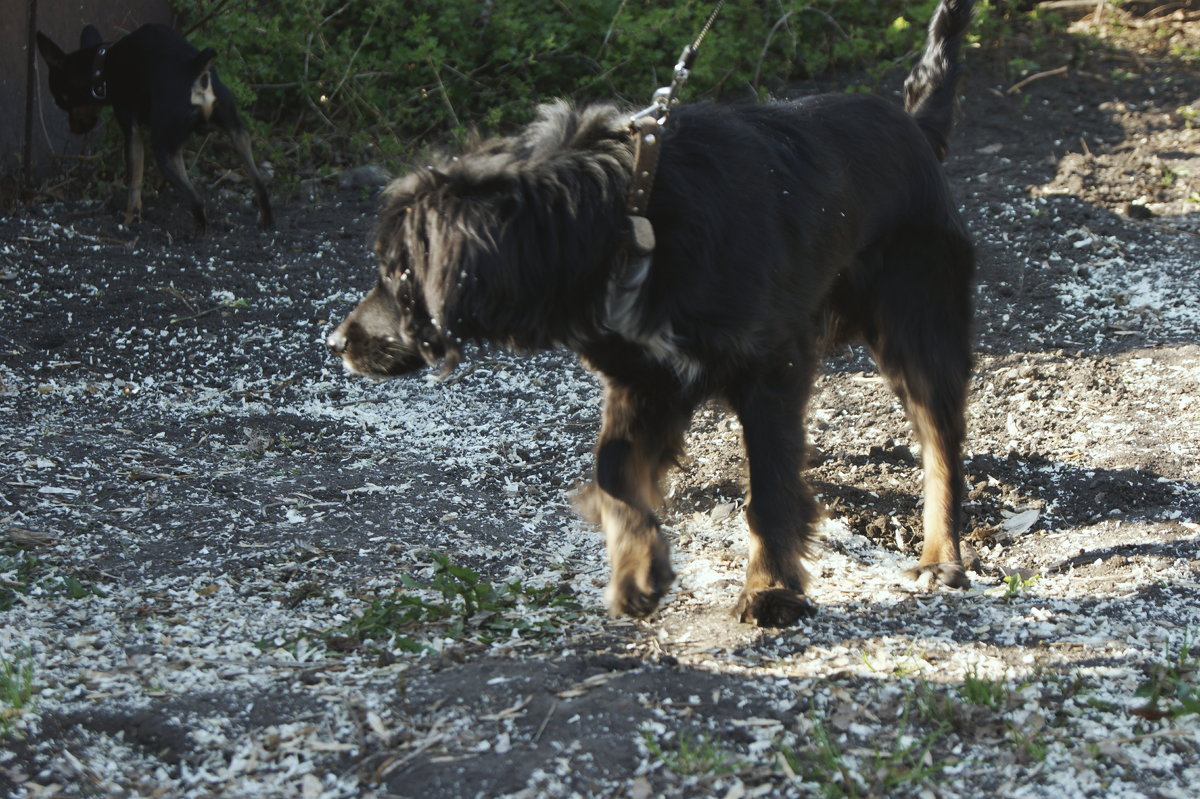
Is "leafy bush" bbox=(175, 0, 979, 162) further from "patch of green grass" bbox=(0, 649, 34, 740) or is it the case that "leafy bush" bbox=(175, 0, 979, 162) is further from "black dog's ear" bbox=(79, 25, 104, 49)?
"patch of green grass" bbox=(0, 649, 34, 740)

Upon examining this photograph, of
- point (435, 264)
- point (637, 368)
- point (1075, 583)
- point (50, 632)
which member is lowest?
point (1075, 583)

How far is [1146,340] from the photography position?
5.35m

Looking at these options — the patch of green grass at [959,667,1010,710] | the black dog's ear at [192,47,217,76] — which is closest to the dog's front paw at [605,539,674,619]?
the patch of green grass at [959,667,1010,710]

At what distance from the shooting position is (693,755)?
250 cm

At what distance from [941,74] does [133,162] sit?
4.75 metres

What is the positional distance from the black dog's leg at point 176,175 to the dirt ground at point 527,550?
0.55 feet

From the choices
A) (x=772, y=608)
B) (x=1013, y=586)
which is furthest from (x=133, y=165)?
(x=1013, y=586)

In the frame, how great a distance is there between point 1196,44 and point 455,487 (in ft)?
24.3

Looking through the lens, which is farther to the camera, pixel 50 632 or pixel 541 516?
pixel 541 516

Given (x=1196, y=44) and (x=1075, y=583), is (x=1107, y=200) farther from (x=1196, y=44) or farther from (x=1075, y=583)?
(x=1075, y=583)

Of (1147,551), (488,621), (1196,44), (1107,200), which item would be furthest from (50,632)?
(1196,44)

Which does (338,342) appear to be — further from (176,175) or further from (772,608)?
(176,175)

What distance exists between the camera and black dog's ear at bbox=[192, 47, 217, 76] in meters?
6.72

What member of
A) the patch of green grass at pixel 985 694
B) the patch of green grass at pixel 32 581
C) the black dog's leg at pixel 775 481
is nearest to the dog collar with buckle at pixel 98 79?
the patch of green grass at pixel 32 581
